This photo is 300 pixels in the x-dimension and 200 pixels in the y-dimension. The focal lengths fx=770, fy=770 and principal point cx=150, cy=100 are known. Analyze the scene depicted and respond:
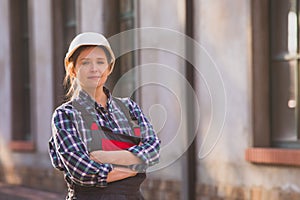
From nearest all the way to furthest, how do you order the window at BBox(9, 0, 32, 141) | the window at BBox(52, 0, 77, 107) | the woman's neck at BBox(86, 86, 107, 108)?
the woman's neck at BBox(86, 86, 107, 108) → the window at BBox(52, 0, 77, 107) → the window at BBox(9, 0, 32, 141)

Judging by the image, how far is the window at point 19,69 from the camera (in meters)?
13.8

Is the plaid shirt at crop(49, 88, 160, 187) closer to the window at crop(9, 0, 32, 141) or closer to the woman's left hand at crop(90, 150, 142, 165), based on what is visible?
the woman's left hand at crop(90, 150, 142, 165)

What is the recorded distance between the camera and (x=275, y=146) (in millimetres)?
7672

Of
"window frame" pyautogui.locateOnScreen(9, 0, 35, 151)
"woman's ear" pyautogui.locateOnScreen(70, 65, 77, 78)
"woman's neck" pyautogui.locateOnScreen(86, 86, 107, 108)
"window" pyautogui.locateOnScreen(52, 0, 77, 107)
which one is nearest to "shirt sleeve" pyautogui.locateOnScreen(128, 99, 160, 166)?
"woman's neck" pyautogui.locateOnScreen(86, 86, 107, 108)

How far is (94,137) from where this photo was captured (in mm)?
3168

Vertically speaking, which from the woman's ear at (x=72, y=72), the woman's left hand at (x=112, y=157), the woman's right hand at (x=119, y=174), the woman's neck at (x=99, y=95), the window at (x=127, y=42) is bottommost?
the woman's right hand at (x=119, y=174)

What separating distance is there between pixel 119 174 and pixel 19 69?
1084 centimetres

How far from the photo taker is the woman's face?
10.5 feet

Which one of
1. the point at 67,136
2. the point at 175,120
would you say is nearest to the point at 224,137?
the point at 175,120

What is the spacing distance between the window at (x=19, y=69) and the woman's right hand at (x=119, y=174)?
421 inches

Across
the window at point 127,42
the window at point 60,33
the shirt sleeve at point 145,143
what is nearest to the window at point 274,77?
the window at point 127,42

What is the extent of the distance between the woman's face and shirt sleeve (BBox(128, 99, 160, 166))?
0.25 m

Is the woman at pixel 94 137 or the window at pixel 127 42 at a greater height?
the window at pixel 127 42

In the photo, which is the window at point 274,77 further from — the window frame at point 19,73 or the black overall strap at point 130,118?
the window frame at point 19,73
